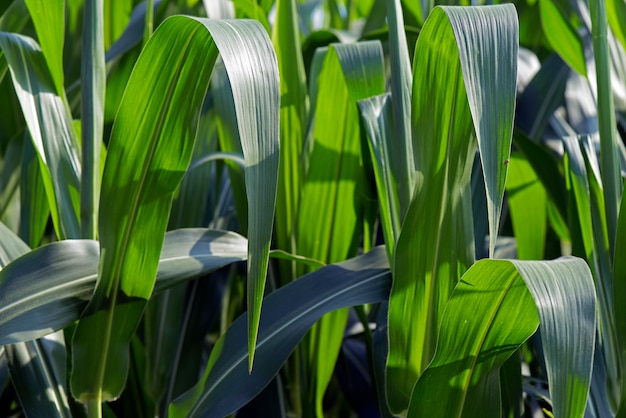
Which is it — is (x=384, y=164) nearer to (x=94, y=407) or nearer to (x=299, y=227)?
(x=299, y=227)

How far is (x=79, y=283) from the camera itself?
1.89 feet

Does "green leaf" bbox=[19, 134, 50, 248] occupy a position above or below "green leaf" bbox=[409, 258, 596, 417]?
above

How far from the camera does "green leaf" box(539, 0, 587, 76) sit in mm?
901

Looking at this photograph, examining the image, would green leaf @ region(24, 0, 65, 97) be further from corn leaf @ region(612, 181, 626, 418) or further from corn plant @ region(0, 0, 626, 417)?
A: corn leaf @ region(612, 181, 626, 418)

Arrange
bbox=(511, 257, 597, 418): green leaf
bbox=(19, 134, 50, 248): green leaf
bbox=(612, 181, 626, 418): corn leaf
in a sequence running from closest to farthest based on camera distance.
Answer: bbox=(511, 257, 597, 418): green leaf < bbox=(612, 181, 626, 418): corn leaf < bbox=(19, 134, 50, 248): green leaf

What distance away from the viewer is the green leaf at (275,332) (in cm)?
60

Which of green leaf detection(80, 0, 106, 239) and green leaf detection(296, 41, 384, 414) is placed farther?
green leaf detection(296, 41, 384, 414)

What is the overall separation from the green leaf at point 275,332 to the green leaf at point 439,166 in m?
0.05

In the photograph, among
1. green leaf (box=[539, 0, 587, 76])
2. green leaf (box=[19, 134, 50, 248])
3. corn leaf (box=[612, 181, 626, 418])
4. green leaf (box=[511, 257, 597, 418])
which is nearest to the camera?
green leaf (box=[511, 257, 597, 418])

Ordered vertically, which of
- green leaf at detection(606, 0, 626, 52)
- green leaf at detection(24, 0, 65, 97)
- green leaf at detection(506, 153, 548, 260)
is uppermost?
green leaf at detection(24, 0, 65, 97)

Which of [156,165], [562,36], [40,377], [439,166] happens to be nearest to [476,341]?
[439,166]

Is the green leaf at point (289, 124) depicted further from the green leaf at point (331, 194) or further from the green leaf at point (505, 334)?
the green leaf at point (505, 334)

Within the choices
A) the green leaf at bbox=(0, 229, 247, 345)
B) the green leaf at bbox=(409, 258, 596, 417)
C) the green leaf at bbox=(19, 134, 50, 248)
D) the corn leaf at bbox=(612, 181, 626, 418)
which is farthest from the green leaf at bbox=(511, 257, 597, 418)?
the green leaf at bbox=(19, 134, 50, 248)

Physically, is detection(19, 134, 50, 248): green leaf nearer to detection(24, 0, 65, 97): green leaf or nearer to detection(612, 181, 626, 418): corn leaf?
detection(24, 0, 65, 97): green leaf
